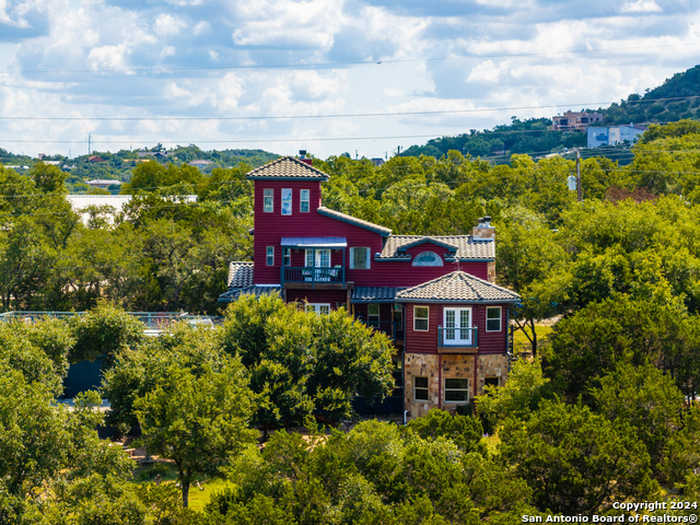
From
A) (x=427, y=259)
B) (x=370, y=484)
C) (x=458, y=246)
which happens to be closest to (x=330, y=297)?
(x=427, y=259)

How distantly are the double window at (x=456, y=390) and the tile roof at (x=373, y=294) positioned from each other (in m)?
7.61

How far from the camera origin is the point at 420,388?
48688mm

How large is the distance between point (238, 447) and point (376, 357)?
11.9 meters

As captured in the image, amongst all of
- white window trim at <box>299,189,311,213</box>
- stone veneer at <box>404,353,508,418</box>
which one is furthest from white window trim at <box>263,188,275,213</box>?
stone veneer at <box>404,353,508,418</box>

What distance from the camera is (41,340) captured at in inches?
1797

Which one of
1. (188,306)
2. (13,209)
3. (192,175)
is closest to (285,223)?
(188,306)

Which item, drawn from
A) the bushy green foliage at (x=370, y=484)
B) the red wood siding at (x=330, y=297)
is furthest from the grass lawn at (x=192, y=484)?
the red wood siding at (x=330, y=297)

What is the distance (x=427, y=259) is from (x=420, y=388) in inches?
423

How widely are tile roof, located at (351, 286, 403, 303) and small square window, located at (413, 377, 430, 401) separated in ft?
22.5

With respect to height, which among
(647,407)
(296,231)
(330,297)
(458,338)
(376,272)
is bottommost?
(647,407)

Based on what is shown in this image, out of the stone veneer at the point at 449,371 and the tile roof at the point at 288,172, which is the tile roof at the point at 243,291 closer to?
the tile roof at the point at 288,172

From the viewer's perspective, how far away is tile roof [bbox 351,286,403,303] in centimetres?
5503

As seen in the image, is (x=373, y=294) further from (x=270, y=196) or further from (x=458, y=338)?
(x=270, y=196)

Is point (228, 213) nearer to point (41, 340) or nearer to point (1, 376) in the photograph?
point (41, 340)
